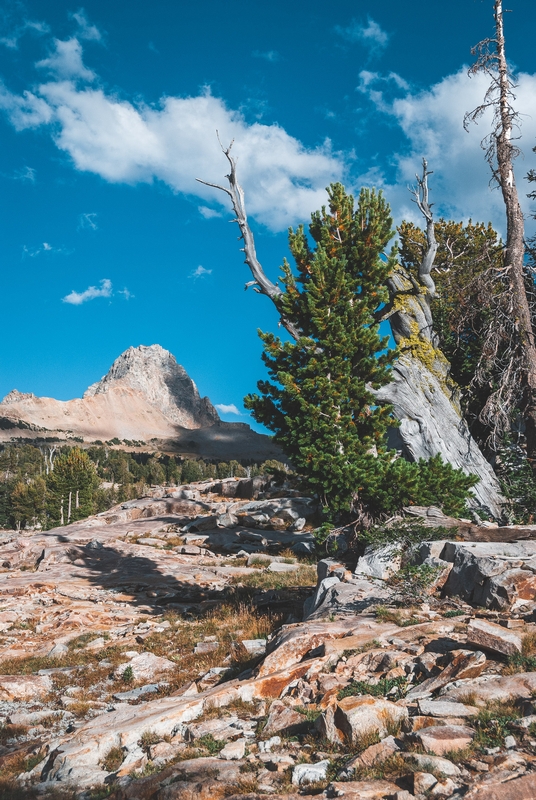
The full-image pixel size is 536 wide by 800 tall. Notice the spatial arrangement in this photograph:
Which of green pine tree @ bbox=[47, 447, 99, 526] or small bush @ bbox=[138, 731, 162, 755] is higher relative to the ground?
green pine tree @ bbox=[47, 447, 99, 526]

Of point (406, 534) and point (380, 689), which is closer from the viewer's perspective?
point (380, 689)

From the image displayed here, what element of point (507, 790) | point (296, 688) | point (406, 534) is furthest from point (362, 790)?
point (406, 534)

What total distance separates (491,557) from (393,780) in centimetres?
619

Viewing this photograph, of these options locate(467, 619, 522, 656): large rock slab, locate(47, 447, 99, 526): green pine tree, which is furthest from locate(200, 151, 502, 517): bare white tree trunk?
locate(47, 447, 99, 526): green pine tree

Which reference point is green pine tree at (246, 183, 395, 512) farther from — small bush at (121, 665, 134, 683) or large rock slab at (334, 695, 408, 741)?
large rock slab at (334, 695, 408, 741)

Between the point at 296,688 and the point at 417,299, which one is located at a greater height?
the point at 417,299

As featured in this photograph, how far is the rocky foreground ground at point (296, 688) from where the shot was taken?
4676 mm

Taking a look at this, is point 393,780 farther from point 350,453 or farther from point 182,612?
point 182,612

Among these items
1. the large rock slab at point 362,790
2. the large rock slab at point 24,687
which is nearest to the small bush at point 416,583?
the large rock slab at point 362,790

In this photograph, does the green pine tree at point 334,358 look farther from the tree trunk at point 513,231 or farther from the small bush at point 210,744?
the small bush at point 210,744

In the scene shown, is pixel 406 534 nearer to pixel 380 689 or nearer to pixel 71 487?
pixel 380 689

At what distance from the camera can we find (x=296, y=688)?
22.8 ft

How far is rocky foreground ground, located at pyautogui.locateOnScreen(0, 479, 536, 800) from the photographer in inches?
184

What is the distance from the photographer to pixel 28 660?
1245cm
